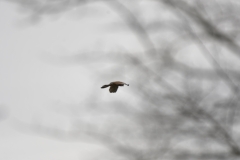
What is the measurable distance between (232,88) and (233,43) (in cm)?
35

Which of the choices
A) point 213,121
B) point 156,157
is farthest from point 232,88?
point 156,157

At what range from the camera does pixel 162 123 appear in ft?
9.32

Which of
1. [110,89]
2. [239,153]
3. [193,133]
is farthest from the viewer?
[193,133]

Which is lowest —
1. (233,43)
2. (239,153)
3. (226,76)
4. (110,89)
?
(110,89)

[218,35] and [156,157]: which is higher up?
[218,35]

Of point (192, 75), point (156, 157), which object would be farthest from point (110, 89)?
point (192, 75)

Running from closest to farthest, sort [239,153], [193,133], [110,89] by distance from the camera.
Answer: [110,89] → [239,153] → [193,133]

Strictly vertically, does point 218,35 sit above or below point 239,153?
above

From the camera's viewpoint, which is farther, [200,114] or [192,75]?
[192,75]

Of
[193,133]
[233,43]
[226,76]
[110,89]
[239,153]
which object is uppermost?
[233,43]

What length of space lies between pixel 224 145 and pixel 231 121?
0.65 feet

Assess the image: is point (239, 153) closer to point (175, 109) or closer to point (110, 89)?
point (175, 109)

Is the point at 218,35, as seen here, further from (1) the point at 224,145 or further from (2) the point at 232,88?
(1) the point at 224,145

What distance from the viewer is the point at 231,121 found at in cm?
265
